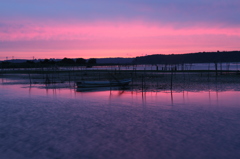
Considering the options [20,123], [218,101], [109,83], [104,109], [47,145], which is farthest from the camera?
[109,83]

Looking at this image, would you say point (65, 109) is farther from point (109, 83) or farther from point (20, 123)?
point (109, 83)

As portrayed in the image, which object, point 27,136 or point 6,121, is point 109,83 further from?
point 27,136

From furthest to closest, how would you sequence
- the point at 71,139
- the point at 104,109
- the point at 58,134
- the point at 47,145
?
1. the point at 104,109
2. the point at 58,134
3. the point at 71,139
4. the point at 47,145

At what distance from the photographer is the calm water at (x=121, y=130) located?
7723 mm

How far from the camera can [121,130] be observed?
32.8 feet

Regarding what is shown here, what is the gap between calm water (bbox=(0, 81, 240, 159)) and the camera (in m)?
7.72

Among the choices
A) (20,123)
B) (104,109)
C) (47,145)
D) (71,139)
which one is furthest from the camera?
(104,109)

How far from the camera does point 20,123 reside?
444 inches

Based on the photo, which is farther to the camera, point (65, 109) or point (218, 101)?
point (218, 101)

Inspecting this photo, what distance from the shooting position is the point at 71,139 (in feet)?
→ 29.5

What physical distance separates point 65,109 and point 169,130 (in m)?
6.94

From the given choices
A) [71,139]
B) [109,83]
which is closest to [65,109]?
[71,139]

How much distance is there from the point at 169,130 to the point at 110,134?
7.77 feet

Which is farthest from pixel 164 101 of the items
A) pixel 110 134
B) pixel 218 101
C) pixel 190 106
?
pixel 110 134
